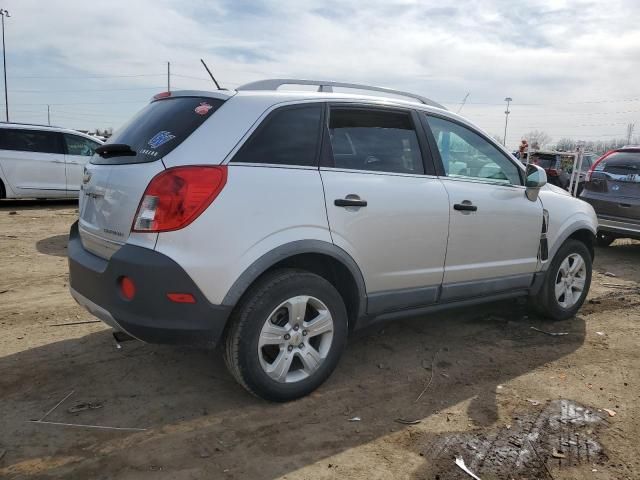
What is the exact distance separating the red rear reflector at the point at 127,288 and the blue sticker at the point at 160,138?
29.7 inches

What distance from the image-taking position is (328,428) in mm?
3072

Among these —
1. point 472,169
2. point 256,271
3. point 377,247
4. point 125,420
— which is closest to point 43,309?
point 125,420

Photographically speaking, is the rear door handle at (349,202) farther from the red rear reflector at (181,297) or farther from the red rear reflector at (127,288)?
the red rear reflector at (127,288)

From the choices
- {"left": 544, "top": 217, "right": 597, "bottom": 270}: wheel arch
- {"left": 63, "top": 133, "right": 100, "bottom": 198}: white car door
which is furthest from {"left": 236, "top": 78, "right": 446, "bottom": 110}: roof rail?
{"left": 63, "top": 133, "right": 100, "bottom": 198}: white car door

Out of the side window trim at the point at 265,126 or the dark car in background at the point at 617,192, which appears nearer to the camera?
the side window trim at the point at 265,126

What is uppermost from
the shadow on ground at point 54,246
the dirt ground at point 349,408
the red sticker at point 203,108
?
the red sticker at point 203,108

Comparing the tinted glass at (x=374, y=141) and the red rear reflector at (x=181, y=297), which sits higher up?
the tinted glass at (x=374, y=141)

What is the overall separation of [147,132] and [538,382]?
119 inches

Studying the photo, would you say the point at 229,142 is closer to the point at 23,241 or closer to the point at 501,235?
the point at 501,235

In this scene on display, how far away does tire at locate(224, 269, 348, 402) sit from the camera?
3045mm

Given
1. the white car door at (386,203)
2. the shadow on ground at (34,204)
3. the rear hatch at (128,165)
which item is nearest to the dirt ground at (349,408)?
the white car door at (386,203)

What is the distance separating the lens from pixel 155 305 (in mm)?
2854

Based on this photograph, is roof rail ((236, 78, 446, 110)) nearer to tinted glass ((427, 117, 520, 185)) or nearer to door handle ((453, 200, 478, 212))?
tinted glass ((427, 117, 520, 185))

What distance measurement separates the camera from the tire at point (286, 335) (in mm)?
3045
